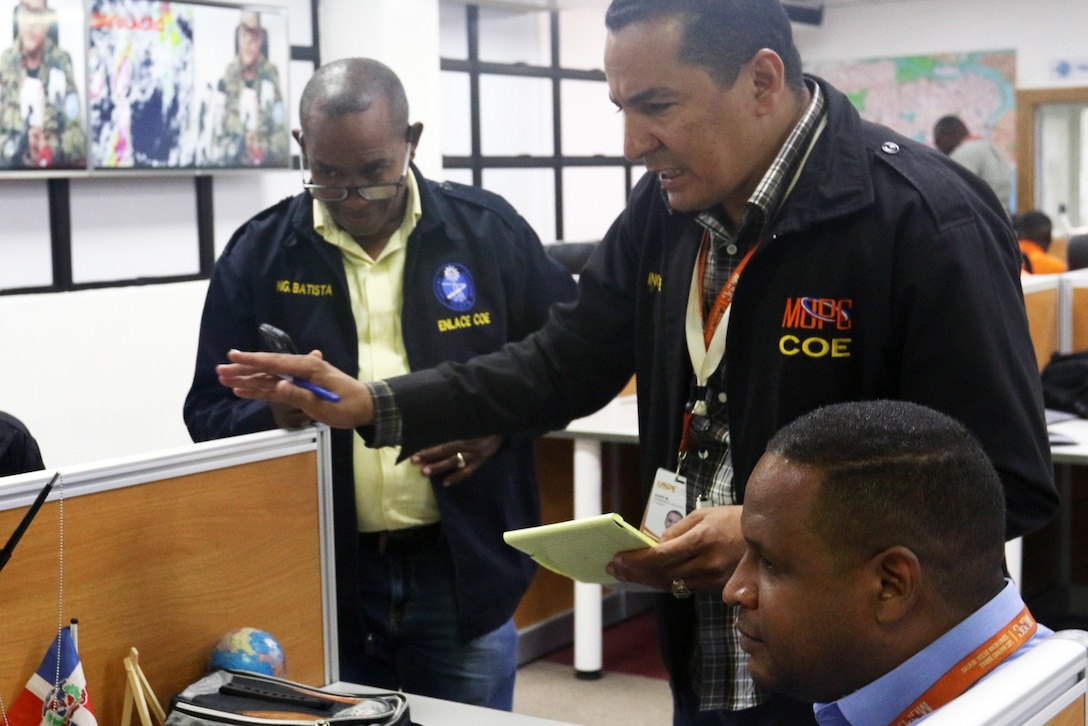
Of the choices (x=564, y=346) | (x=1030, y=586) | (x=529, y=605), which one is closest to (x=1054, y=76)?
(x=1030, y=586)

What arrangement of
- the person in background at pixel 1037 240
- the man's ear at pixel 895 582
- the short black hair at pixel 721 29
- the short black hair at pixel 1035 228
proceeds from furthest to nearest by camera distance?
1. the short black hair at pixel 1035 228
2. the person in background at pixel 1037 240
3. the short black hair at pixel 721 29
4. the man's ear at pixel 895 582

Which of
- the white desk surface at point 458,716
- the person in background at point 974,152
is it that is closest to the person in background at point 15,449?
the white desk surface at point 458,716

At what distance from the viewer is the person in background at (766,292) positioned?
1.53 meters

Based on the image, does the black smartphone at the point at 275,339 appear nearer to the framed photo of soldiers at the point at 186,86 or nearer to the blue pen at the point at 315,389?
the blue pen at the point at 315,389

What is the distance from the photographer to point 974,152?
10.1 m

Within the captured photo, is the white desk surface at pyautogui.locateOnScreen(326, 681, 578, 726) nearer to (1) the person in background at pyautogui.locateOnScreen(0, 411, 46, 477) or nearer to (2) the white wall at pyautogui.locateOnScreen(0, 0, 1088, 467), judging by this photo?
(1) the person in background at pyautogui.locateOnScreen(0, 411, 46, 477)

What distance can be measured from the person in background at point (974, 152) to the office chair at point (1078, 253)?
342 cm

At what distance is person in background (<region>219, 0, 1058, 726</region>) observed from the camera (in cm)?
153

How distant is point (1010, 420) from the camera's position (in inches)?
59.3

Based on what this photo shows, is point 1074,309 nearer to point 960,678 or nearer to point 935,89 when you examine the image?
point 960,678

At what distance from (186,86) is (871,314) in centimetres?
→ 482

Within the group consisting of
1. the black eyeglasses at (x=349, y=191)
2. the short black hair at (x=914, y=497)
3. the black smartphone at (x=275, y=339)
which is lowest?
the short black hair at (x=914, y=497)

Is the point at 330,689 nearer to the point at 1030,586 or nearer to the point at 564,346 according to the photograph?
the point at 564,346

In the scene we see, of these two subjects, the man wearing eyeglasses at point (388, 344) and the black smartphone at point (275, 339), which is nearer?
the black smartphone at point (275, 339)
